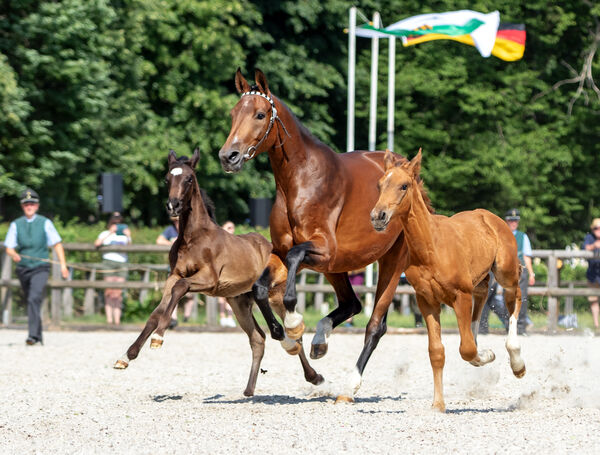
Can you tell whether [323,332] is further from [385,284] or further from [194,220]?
[194,220]

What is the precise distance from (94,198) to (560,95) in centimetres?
1510

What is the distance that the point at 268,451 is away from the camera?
24.8 feet

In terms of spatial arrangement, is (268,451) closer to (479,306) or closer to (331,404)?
(331,404)

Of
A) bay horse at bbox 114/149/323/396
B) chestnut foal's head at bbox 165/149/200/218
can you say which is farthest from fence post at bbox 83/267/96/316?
chestnut foal's head at bbox 165/149/200/218

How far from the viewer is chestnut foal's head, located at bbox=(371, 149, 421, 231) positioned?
8.77 metres

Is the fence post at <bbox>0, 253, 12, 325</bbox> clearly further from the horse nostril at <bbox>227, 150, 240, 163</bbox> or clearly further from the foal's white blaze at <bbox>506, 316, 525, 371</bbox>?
the horse nostril at <bbox>227, 150, 240, 163</bbox>

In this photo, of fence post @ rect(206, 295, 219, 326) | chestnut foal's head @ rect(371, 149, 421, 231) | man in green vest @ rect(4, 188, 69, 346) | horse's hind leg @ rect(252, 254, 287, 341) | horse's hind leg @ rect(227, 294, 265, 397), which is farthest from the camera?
fence post @ rect(206, 295, 219, 326)

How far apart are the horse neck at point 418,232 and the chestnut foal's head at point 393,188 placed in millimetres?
139

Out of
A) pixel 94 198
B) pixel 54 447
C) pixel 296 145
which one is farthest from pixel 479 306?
pixel 94 198

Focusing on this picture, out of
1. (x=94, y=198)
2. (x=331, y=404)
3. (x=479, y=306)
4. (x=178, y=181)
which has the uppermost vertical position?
(x=178, y=181)

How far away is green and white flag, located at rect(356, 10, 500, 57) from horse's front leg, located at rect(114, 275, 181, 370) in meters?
16.2

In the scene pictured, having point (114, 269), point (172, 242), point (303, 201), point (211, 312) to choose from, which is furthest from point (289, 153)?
point (114, 269)

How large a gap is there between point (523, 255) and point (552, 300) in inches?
115

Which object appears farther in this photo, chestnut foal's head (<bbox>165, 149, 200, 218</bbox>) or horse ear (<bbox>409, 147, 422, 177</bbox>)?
chestnut foal's head (<bbox>165, 149, 200, 218</bbox>)
